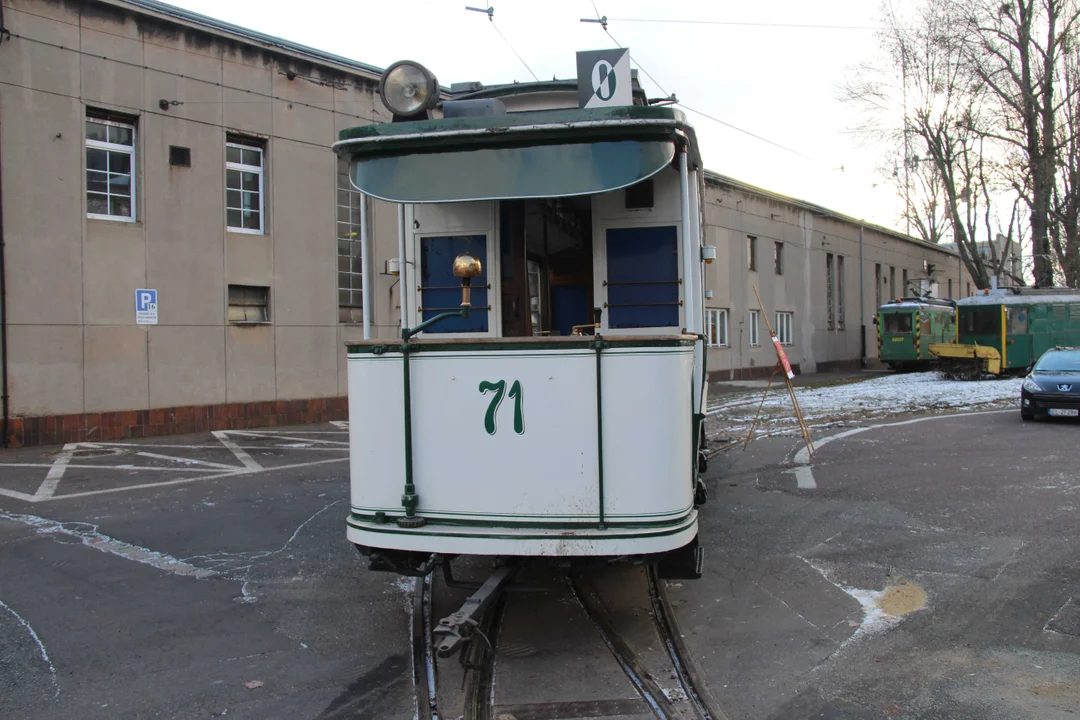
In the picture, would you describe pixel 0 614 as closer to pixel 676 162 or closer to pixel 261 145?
pixel 676 162

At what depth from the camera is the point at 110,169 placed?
14.5 metres

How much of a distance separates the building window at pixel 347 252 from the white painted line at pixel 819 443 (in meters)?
9.84

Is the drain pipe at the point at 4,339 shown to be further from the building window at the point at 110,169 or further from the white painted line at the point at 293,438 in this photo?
the white painted line at the point at 293,438

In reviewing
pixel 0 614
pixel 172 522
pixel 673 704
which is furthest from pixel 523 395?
pixel 172 522

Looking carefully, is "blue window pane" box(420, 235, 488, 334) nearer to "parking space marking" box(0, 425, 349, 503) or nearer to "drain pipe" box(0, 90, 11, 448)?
"parking space marking" box(0, 425, 349, 503)

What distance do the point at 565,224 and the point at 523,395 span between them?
106 inches

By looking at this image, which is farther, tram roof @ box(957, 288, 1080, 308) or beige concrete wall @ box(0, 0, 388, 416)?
tram roof @ box(957, 288, 1080, 308)

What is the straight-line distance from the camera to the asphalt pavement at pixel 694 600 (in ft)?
13.8

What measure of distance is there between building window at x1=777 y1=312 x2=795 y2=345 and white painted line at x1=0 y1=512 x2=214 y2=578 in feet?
96.0

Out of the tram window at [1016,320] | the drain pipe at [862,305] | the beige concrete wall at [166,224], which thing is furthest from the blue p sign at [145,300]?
the drain pipe at [862,305]

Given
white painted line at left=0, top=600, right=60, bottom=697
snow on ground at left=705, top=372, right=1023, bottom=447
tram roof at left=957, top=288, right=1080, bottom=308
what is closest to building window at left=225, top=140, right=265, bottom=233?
snow on ground at left=705, top=372, right=1023, bottom=447

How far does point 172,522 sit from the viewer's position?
814cm

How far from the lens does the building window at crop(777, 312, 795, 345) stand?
3372 centimetres

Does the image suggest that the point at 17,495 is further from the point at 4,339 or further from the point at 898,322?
the point at 898,322
